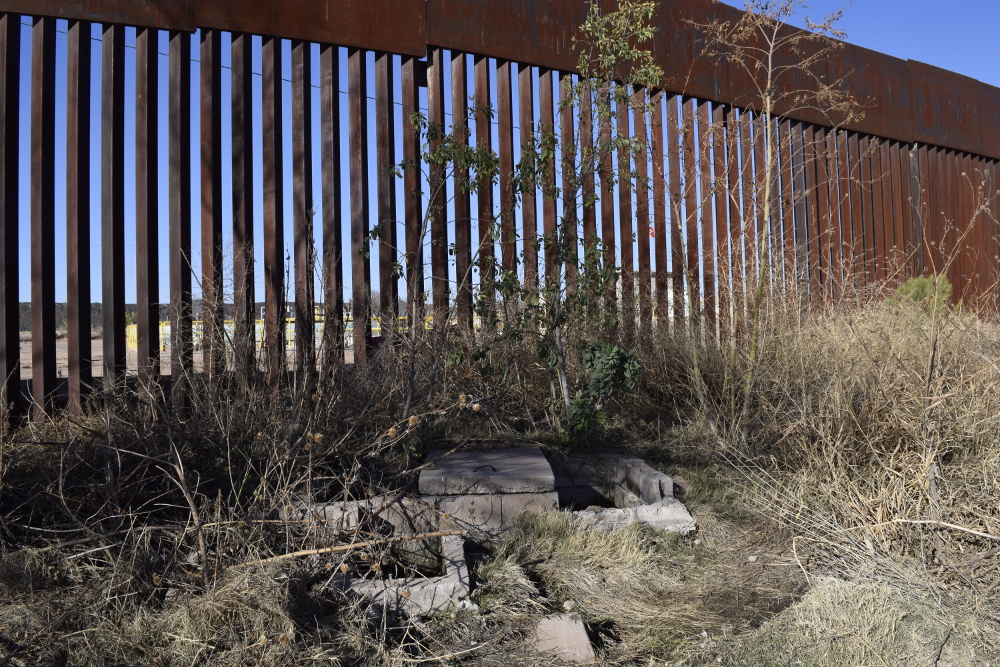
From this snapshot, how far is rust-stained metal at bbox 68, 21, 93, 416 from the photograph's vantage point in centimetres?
589

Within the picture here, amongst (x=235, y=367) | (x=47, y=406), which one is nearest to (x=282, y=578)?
(x=235, y=367)

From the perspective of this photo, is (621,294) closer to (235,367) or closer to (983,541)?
(235,367)

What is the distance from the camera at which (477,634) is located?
2.96m

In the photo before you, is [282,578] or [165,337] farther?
[165,337]

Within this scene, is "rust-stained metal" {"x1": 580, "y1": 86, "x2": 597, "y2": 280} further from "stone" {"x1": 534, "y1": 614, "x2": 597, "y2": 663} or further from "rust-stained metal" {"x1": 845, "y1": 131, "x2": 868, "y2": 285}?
"rust-stained metal" {"x1": 845, "y1": 131, "x2": 868, "y2": 285}

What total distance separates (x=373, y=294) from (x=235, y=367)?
218cm

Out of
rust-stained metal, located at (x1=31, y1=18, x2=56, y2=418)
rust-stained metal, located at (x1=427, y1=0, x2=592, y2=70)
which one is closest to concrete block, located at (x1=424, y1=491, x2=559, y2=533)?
rust-stained metal, located at (x1=31, y1=18, x2=56, y2=418)

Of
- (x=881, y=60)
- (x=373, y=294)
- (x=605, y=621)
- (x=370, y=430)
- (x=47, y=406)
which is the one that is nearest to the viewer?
(x=605, y=621)

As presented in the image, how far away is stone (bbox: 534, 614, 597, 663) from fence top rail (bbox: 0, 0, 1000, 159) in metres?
4.76

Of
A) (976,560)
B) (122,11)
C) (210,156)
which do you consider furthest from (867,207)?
(122,11)

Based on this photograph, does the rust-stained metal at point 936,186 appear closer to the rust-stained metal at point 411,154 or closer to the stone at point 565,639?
the rust-stained metal at point 411,154

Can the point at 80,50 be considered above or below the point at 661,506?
above

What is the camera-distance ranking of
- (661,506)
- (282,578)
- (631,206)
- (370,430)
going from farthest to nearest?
(631,206), (370,430), (661,506), (282,578)

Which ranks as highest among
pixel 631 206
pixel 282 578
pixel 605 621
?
pixel 631 206
